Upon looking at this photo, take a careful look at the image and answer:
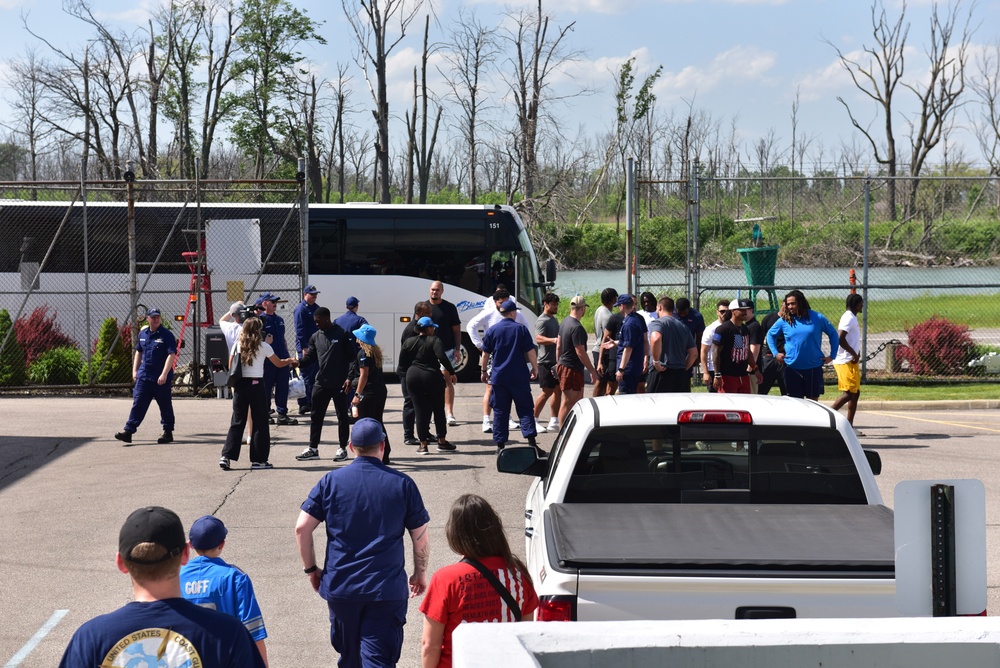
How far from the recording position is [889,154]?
5603 cm

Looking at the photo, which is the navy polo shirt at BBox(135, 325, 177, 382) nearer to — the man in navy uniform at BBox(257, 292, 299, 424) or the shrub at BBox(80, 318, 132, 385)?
the man in navy uniform at BBox(257, 292, 299, 424)

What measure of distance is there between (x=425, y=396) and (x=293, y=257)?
1194cm

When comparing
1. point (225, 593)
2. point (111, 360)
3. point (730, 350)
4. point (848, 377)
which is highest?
point (730, 350)

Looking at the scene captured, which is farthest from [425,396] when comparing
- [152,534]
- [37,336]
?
[37,336]

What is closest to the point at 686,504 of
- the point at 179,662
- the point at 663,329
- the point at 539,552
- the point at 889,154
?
the point at 539,552

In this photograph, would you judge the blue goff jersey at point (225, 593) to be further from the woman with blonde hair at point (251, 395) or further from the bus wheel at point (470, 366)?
the bus wheel at point (470, 366)

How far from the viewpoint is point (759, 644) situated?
8.38 ft

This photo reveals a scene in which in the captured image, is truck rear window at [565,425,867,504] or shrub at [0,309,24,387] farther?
shrub at [0,309,24,387]

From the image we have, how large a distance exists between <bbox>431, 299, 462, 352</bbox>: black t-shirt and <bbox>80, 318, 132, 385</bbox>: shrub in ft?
23.6

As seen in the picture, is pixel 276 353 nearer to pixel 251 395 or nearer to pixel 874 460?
pixel 251 395

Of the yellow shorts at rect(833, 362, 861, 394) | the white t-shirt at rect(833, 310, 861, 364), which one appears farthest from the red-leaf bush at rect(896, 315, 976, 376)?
the yellow shorts at rect(833, 362, 861, 394)

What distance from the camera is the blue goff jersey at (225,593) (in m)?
4.04

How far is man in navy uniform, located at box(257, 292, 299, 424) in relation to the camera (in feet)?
46.7

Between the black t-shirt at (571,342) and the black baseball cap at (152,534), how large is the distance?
1034 centimetres
